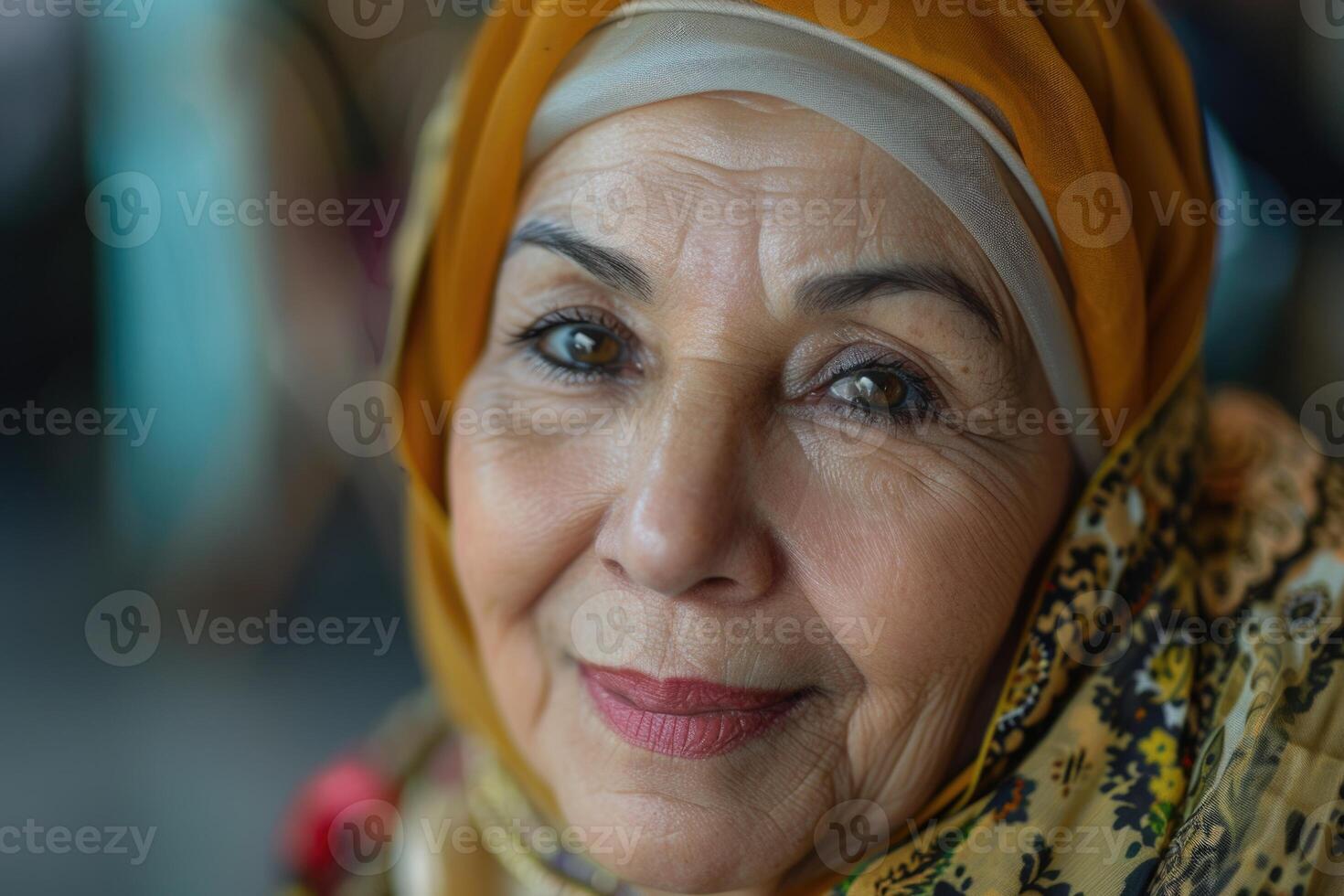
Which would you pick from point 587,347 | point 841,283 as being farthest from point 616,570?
point 841,283

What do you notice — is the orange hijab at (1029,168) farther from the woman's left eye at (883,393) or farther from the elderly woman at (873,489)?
the woman's left eye at (883,393)

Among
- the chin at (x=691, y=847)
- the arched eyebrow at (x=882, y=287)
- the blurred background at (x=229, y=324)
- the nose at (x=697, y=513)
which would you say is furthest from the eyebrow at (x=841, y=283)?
the blurred background at (x=229, y=324)

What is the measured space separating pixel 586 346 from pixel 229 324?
2805 mm

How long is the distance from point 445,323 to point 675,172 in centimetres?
46

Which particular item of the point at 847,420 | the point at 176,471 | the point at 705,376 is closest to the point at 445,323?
the point at 705,376

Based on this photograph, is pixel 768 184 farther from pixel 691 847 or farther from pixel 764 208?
pixel 691 847

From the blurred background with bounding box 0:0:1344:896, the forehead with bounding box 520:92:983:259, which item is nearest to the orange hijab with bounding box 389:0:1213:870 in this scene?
the forehead with bounding box 520:92:983:259

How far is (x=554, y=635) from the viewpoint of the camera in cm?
129

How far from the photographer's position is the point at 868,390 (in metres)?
1.19

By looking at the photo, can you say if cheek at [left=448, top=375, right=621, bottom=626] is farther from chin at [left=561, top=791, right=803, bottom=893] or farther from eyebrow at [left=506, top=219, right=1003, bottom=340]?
chin at [left=561, top=791, right=803, bottom=893]

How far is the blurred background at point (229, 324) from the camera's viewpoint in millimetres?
3355

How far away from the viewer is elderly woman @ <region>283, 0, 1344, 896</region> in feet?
3.73

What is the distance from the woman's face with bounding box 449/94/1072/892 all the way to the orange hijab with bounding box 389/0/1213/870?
4.6 inches

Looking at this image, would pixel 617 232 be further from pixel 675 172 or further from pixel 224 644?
pixel 224 644
